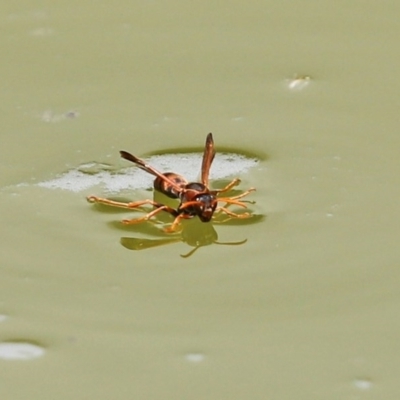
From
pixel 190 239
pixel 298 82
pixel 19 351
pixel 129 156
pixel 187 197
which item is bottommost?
pixel 19 351

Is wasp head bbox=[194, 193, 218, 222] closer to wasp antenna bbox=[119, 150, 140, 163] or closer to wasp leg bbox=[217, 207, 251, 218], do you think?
wasp leg bbox=[217, 207, 251, 218]

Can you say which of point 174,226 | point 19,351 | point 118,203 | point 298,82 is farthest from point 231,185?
point 19,351

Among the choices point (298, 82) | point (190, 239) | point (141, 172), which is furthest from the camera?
point (298, 82)

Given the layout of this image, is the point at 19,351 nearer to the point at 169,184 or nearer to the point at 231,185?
the point at 169,184

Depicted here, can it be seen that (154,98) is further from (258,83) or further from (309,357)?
(309,357)

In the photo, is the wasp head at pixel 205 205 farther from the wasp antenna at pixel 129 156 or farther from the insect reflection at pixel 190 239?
the wasp antenna at pixel 129 156

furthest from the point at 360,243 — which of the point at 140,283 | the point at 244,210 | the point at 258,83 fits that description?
the point at 258,83

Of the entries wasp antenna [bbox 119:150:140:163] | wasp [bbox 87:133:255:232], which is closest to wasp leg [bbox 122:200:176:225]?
wasp [bbox 87:133:255:232]

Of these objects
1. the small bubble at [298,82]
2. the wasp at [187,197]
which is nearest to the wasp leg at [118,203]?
the wasp at [187,197]
